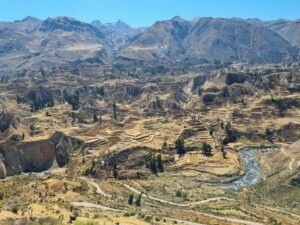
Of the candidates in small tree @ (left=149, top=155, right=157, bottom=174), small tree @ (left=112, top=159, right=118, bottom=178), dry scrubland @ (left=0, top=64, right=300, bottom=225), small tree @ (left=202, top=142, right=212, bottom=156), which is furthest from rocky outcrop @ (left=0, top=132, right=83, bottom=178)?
small tree @ (left=202, top=142, right=212, bottom=156)

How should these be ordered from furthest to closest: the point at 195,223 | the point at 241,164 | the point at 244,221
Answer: the point at 241,164 → the point at 244,221 → the point at 195,223

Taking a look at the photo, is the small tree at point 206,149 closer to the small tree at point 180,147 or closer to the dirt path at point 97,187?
the small tree at point 180,147

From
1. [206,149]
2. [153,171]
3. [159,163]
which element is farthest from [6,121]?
[206,149]

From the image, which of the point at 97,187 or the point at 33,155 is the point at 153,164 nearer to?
the point at 97,187

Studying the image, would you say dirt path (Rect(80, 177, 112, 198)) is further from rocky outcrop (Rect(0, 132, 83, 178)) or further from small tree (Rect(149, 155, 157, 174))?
rocky outcrop (Rect(0, 132, 83, 178))

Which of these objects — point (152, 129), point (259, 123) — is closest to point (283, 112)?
point (259, 123)

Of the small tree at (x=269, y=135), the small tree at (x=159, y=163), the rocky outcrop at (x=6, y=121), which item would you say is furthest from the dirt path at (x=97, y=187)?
the small tree at (x=269, y=135)

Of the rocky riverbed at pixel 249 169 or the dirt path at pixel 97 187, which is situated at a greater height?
the dirt path at pixel 97 187

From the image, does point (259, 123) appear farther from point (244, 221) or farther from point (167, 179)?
point (244, 221)
